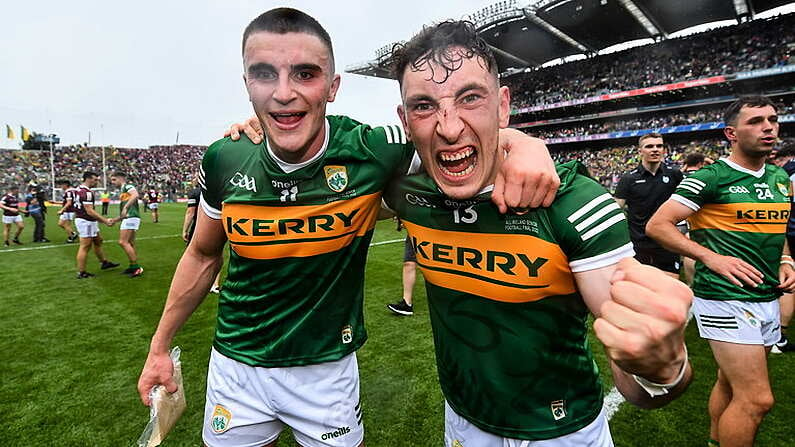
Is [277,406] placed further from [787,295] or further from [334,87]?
[787,295]

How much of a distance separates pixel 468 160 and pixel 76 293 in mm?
8528

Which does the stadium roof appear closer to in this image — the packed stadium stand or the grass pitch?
the packed stadium stand

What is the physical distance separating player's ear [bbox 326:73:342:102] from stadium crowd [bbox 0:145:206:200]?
4173 cm

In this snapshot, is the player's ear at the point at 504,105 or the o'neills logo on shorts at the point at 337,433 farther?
the o'neills logo on shorts at the point at 337,433

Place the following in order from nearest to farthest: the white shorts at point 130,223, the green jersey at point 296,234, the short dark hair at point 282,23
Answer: the short dark hair at point 282,23 → the green jersey at point 296,234 → the white shorts at point 130,223

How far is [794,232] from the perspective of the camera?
5.39m

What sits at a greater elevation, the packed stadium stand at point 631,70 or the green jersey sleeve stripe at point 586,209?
the packed stadium stand at point 631,70

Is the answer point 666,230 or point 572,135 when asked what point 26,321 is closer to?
point 666,230

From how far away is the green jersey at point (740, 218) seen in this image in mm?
2910

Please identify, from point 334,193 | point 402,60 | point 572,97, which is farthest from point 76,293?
point 572,97

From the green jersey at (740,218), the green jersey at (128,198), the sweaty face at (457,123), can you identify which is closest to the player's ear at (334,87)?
the sweaty face at (457,123)

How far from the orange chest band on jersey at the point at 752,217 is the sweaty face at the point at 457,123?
8.08 ft

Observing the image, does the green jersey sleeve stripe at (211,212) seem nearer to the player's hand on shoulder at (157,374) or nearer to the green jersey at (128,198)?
the player's hand on shoulder at (157,374)

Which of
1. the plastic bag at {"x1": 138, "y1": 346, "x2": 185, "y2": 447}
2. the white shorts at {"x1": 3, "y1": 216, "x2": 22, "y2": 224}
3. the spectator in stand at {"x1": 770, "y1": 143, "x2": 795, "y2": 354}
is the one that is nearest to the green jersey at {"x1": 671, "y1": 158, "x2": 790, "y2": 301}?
the spectator in stand at {"x1": 770, "y1": 143, "x2": 795, "y2": 354}
